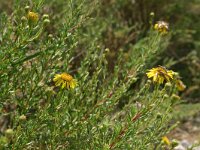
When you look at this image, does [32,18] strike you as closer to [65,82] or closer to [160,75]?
[65,82]

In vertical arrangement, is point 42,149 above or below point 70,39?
below

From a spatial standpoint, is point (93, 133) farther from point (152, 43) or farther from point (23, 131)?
point (152, 43)

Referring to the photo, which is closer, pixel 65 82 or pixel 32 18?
pixel 32 18

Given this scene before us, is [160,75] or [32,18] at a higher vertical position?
[32,18]

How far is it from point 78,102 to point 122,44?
6.04 feet

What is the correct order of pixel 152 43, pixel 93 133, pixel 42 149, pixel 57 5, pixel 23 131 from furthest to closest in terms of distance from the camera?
pixel 57 5
pixel 152 43
pixel 42 149
pixel 93 133
pixel 23 131

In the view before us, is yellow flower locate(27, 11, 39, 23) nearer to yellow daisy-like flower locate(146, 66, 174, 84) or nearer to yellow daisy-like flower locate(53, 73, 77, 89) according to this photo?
yellow daisy-like flower locate(53, 73, 77, 89)

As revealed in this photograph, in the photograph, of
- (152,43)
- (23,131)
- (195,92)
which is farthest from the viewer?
(195,92)

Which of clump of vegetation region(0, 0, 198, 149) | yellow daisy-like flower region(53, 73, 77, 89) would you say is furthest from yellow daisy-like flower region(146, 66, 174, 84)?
yellow daisy-like flower region(53, 73, 77, 89)

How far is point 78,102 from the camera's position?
1775 mm

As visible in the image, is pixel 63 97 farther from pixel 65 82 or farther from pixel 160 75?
Result: pixel 160 75

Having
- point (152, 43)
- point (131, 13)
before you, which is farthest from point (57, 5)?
point (152, 43)

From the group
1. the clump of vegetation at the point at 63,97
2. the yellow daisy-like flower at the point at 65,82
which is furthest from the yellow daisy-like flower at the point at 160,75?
the yellow daisy-like flower at the point at 65,82

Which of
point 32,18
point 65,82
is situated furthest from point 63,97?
point 32,18
